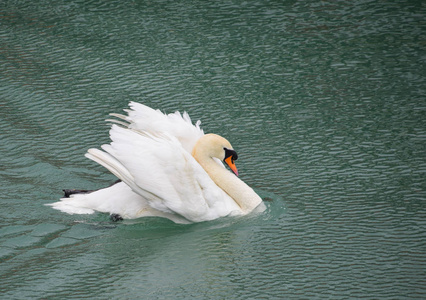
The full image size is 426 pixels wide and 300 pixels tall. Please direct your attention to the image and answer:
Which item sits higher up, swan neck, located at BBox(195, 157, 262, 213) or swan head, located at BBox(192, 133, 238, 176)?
swan head, located at BBox(192, 133, 238, 176)

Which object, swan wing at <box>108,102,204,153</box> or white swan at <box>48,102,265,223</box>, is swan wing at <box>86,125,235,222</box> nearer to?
white swan at <box>48,102,265,223</box>

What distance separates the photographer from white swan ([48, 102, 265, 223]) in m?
5.50

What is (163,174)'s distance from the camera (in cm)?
553

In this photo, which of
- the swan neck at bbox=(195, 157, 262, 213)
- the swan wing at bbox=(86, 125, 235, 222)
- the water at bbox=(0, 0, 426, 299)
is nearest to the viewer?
the water at bbox=(0, 0, 426, 299)

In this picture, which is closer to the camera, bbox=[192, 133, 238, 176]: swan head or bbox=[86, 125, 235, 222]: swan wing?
bbox=[86, 125, 235, 222]: swan wing

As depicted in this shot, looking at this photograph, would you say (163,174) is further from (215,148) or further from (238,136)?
(238,136)

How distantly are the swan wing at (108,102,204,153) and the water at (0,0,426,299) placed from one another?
0.70 m

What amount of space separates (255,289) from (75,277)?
124 centimetres

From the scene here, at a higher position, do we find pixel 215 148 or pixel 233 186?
pixel 215 148

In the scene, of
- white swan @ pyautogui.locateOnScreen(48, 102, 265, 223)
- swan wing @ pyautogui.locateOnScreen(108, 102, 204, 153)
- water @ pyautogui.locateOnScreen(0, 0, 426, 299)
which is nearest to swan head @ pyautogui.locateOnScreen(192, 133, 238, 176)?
white swan @ pyautogui.locateOnScreen(48, 102, 265, 223)

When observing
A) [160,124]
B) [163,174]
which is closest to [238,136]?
[160,124]

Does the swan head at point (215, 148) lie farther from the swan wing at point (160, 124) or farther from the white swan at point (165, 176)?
the swan wing at point (160, 124)

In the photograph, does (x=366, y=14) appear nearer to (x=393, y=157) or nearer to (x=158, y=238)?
(x=393, y=157)

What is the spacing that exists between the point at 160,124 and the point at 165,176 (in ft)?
1.95
